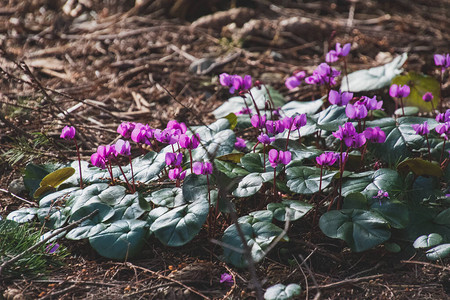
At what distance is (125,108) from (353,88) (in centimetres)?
151

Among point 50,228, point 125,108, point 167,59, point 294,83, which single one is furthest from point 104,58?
point 50,228

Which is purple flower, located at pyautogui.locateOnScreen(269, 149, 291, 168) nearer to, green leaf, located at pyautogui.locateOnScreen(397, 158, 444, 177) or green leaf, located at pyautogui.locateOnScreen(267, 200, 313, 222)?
green leaf, located at pyautogui.locateOnScreen(267, 200, 313, 222)

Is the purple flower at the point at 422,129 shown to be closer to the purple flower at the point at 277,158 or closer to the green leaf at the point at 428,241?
the green leaf at the point at 428,241

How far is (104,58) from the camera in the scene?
4438 millimetres

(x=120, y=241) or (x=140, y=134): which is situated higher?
(x=140, y=134)

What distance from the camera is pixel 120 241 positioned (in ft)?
6.45

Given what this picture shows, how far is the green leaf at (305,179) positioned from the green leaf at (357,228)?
119 millimetres

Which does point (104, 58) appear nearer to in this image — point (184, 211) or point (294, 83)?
point (294, 83)

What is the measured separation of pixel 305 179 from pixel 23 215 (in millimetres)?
1172

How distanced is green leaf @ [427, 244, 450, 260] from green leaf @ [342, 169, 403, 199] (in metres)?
0.27

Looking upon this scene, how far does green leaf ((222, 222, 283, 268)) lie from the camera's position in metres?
1.85

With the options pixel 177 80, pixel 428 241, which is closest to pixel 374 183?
pixel 428 241

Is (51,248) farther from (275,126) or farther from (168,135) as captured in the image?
(275,126)

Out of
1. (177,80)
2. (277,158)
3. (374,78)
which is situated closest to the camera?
(277,158)
